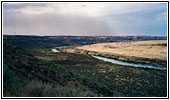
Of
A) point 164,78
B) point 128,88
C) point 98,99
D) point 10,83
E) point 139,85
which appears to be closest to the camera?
point 98,99

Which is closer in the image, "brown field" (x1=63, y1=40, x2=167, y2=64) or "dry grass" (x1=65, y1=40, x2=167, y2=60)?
"brown field" (x1=63, y1=40, x2=167, y2=64)

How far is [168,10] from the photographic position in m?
10.4

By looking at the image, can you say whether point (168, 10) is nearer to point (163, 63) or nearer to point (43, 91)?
point (43, 91)

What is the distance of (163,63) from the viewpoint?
38.9 m

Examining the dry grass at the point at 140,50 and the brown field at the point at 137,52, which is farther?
the dry grass at the point at 140,50

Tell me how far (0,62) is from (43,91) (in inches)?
79.5

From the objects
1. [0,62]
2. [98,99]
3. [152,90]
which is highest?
[0,62]

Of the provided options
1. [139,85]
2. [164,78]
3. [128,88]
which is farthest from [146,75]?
[128,88]

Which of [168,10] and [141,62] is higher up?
[168,10]

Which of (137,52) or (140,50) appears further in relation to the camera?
(140,50)

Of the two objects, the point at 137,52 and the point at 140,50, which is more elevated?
the point at 140,50

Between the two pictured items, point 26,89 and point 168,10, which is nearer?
point 26,89

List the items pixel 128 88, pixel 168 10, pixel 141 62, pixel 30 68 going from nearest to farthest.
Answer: pixel 168 10, pixel 30 68, pixel 128 88, pixel 141 62

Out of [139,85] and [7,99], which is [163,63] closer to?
[139,85]
